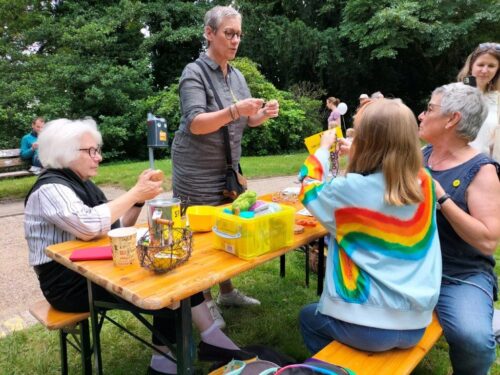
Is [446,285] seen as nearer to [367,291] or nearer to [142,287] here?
[367,291]

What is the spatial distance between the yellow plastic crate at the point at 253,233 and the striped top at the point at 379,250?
171 millimetres

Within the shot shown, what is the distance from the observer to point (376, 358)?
1.73m

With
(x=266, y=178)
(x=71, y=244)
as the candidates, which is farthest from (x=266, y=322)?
(x=266, y=178)

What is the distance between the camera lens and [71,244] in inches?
75.4

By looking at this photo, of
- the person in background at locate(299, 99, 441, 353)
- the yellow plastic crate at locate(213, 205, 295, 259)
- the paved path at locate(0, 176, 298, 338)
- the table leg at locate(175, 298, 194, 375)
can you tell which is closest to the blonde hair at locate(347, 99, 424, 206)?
the person in background at locate(299, 99, 441, 353)

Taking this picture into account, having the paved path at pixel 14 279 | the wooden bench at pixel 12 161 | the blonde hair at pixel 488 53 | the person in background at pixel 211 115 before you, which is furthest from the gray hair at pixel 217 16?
the wooden bench at pixel 12 161

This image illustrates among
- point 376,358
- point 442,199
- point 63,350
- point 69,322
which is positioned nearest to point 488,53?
point 442,199

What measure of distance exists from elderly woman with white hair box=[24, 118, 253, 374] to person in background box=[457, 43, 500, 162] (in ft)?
8.44

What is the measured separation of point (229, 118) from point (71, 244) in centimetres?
106

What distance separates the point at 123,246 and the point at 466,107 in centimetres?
175

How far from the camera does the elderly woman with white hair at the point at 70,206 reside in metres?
1.88

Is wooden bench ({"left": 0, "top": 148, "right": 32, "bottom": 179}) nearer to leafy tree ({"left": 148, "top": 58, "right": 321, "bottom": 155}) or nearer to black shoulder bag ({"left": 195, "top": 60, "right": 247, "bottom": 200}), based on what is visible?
leafy tree ({"left": 148, "top": 58, "right": 321, "bottom": 155})

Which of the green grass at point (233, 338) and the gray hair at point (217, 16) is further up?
the gray hair at point (217, 16)

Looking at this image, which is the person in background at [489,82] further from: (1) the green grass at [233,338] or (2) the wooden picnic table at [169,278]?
(2) the wooden picnic table at [169,278]
